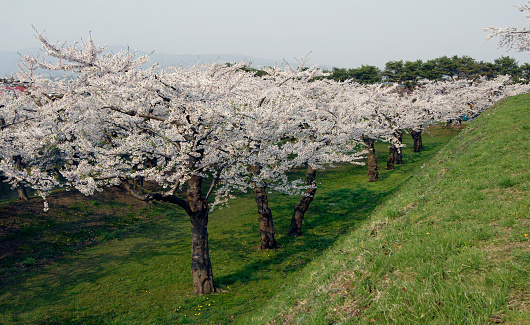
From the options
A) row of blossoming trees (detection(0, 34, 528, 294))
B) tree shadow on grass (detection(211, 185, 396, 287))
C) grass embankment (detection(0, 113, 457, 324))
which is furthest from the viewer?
tree shadow on grass (detection(211, 185, 396, 287))

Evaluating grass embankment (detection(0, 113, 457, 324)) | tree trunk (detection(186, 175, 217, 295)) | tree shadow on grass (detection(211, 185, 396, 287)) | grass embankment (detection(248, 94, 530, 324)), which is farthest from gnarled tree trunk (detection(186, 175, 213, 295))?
grass embankment (detection(248, 94, 530, 324))

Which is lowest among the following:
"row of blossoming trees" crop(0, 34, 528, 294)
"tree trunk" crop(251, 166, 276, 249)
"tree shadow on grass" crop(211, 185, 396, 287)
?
"tree shadow on grass" crop(211, 185, 396, 287)

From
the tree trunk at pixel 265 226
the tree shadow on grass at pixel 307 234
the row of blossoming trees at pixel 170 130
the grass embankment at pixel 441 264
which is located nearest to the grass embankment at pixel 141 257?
the tree shadow on grass at pixel 307 234

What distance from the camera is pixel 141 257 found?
63.5ft

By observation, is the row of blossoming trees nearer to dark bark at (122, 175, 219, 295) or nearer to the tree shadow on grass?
dark bark at (122, 175, 219, 295)

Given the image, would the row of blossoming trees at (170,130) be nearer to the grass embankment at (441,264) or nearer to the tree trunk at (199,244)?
the tree trunk at (199,244)

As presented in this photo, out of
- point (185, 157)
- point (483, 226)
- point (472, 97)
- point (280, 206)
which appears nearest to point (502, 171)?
point (483, 226)

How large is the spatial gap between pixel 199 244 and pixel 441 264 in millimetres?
11041

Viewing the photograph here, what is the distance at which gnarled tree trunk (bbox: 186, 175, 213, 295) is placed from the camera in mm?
14773

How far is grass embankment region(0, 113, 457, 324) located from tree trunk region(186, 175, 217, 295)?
726 mm

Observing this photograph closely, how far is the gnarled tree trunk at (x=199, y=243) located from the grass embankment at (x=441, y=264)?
4.61 meters

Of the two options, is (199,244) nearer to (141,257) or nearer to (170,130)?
(170,130)

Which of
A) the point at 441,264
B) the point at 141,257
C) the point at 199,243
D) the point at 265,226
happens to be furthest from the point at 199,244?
the point at 441,264

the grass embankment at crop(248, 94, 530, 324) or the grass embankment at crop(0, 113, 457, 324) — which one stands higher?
the grass embankment at crop(248, 94, 530, 324)
